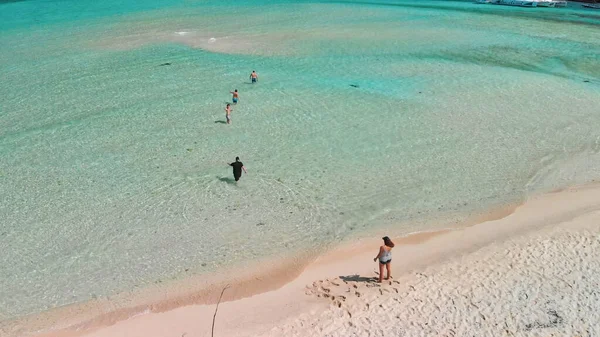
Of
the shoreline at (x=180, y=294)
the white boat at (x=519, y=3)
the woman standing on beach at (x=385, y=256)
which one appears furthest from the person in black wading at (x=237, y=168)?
the white boat at (x=519, y=3)

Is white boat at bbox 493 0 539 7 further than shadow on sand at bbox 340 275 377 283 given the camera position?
Yes

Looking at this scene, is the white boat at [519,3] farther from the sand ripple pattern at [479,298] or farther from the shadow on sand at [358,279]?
the shadow on sand at [358,279]

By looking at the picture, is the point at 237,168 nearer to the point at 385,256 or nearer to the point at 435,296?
the point at 385,256

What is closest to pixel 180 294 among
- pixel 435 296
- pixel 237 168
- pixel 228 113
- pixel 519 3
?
pixel 237 168

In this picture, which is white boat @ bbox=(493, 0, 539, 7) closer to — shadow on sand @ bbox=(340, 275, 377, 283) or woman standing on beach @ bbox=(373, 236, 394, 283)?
woman standing on beach @ bbox=(373, 236, 394, 283)

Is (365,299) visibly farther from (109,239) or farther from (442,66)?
(442,66)

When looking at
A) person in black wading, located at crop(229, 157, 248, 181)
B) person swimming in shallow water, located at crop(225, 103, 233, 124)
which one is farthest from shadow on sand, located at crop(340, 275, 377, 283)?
person swimming in shallow water, located at crop(225, 103, 233, 124)

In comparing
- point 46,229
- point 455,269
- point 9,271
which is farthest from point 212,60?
point 455,269
